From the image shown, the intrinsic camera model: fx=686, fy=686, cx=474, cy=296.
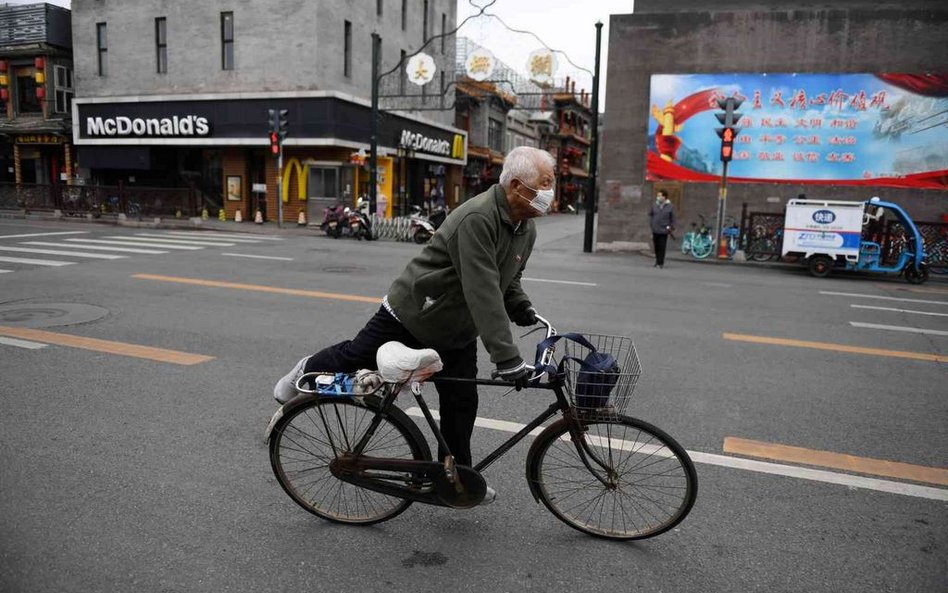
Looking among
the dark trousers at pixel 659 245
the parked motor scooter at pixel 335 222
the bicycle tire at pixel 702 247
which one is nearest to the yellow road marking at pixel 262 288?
the dark trousers at pixel 659 245

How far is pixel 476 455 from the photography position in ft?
14.5

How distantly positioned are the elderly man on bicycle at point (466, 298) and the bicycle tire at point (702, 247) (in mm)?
17312

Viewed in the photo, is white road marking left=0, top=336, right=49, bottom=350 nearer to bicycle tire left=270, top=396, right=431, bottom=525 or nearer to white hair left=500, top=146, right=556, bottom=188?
bicycle tire left=270, top=396, right=431, bottom=525

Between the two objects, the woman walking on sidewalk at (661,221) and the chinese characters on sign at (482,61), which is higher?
the chinese characters on sign at (482,61)

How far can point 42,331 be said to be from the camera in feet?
24.6

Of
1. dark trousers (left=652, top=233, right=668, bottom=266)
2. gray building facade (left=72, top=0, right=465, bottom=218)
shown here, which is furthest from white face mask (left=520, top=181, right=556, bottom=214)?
gray building facade (left=72, top=0, right=465, bottom=218)

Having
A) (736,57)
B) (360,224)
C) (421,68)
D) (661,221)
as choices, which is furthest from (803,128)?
(360,224)

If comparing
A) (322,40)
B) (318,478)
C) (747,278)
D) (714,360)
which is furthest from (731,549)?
(322,40)

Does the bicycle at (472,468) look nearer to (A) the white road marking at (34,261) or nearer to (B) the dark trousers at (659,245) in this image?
(A) the white road marking at (34,261)

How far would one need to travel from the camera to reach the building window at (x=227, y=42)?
2839 cm

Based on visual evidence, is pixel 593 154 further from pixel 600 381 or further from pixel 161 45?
pixel 161 45

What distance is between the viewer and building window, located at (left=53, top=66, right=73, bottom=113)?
32.2 m

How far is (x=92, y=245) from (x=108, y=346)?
37.0ft

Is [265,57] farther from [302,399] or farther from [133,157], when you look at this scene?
[302,399]
